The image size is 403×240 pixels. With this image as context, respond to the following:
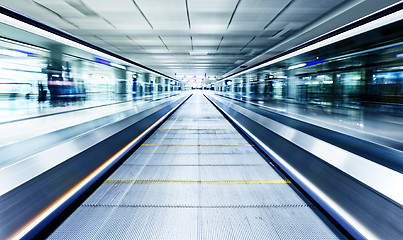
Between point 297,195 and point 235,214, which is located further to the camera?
point 297,195

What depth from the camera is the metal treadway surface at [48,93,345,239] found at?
1787 mm

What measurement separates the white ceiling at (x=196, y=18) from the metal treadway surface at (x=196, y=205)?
174 inches

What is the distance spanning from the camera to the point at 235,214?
79.9 inches

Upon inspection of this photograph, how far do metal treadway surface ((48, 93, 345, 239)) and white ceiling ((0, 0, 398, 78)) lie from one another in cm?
442

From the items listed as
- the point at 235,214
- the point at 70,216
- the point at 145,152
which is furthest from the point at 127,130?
the point at 235,214

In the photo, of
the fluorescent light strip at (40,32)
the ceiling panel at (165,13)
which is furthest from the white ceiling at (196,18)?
the fluorescent light strip at (40,32)

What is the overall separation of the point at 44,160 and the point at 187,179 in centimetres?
171

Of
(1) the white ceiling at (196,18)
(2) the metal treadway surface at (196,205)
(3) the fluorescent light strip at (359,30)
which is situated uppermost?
(1) the white ceiling at (196,18)

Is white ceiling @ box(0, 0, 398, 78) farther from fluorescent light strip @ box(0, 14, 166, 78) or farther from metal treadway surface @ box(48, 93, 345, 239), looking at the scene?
metal treadway surface @ box(48, 93, 345, 239)

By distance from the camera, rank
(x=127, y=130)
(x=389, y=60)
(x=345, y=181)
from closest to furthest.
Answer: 1. (x=345, y=181)
2. (x=127, y=130)
3. (x=389, y=60)

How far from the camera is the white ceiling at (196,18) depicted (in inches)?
215

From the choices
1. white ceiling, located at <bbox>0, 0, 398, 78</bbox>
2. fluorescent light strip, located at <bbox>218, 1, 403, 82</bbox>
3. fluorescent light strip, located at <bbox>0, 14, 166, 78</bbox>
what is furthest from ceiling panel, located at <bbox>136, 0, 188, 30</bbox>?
fluorescent light strip, located at <bbox>218, 1, 403, 82</bbox>

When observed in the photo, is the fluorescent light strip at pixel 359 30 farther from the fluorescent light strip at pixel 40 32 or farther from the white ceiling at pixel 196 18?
the fluorescent light strip at pixel 40 32

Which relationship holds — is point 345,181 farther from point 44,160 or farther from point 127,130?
point 127,130
